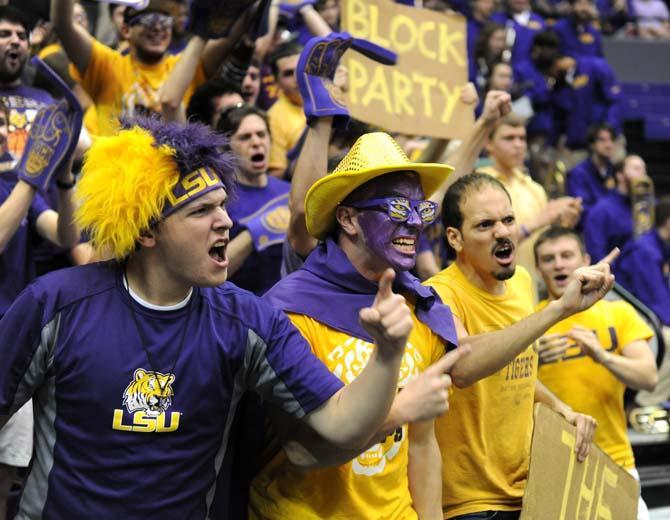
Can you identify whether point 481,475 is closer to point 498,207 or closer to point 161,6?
point 498,207

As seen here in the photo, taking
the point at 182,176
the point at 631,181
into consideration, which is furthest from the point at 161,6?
the point at 631,181

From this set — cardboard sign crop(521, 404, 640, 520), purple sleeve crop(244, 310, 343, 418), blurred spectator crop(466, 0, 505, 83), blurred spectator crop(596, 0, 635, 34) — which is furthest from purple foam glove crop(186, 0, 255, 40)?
blurred spectator crop(596, 0, 635, 34)

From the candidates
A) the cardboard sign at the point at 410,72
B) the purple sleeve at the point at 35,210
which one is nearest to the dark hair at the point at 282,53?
the cardboard sign at the point at 410,72

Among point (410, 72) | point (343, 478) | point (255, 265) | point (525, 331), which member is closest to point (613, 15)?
point (410, 72)

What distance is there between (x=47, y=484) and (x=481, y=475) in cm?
180

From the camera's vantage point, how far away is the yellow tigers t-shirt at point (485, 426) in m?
4.49

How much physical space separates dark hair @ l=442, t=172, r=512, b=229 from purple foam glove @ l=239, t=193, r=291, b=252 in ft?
2.72

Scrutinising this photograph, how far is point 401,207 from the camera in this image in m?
3.90

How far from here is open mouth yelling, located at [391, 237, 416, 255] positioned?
3926 millimetres

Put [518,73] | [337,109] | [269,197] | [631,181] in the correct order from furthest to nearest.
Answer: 1. [518,73]
2. [631,181]
3. [269,197]
4. [337,109]

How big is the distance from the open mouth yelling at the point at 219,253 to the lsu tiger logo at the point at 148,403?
0.37 metres

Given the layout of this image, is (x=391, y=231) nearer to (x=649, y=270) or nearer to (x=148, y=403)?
(x=148, y=403)

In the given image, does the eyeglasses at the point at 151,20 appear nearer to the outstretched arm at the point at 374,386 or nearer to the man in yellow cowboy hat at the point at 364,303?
the man in yellow cowboy hat at the point at 364,303

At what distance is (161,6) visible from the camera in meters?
6.23
